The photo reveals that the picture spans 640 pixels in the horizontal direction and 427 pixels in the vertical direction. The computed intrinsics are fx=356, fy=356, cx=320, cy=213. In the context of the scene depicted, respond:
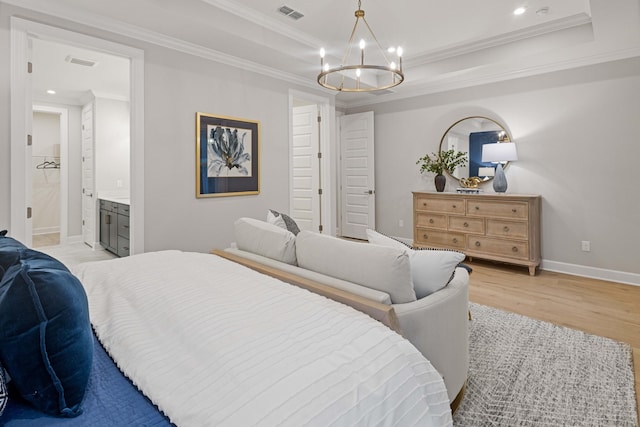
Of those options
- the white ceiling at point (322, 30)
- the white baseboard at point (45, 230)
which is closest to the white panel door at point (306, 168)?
the white ceiling at point (322, 30)

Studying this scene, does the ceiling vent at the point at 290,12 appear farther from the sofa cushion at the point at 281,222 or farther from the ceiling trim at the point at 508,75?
the ceiling trim at the point at 508,75

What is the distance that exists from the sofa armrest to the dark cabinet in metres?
4.17

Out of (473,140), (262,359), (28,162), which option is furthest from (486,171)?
(28,162)

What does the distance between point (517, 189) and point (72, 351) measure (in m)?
5.11

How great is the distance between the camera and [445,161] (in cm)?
539

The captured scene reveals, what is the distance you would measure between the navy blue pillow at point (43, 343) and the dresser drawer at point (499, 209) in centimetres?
451

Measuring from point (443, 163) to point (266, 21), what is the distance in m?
3.20

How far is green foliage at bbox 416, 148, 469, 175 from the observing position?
527 cm

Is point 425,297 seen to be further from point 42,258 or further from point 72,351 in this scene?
point 42,258

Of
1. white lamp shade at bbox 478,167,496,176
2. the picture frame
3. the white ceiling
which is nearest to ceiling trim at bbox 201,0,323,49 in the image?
the white ceiling

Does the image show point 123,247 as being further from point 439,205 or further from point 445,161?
point 445,161

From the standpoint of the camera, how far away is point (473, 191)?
16.2 ft

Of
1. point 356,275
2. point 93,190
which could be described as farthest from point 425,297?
point 93,190

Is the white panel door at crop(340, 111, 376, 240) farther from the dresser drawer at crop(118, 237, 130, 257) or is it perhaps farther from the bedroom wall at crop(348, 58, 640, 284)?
the dresser drawer at crop(118, 237, 130, 257)
